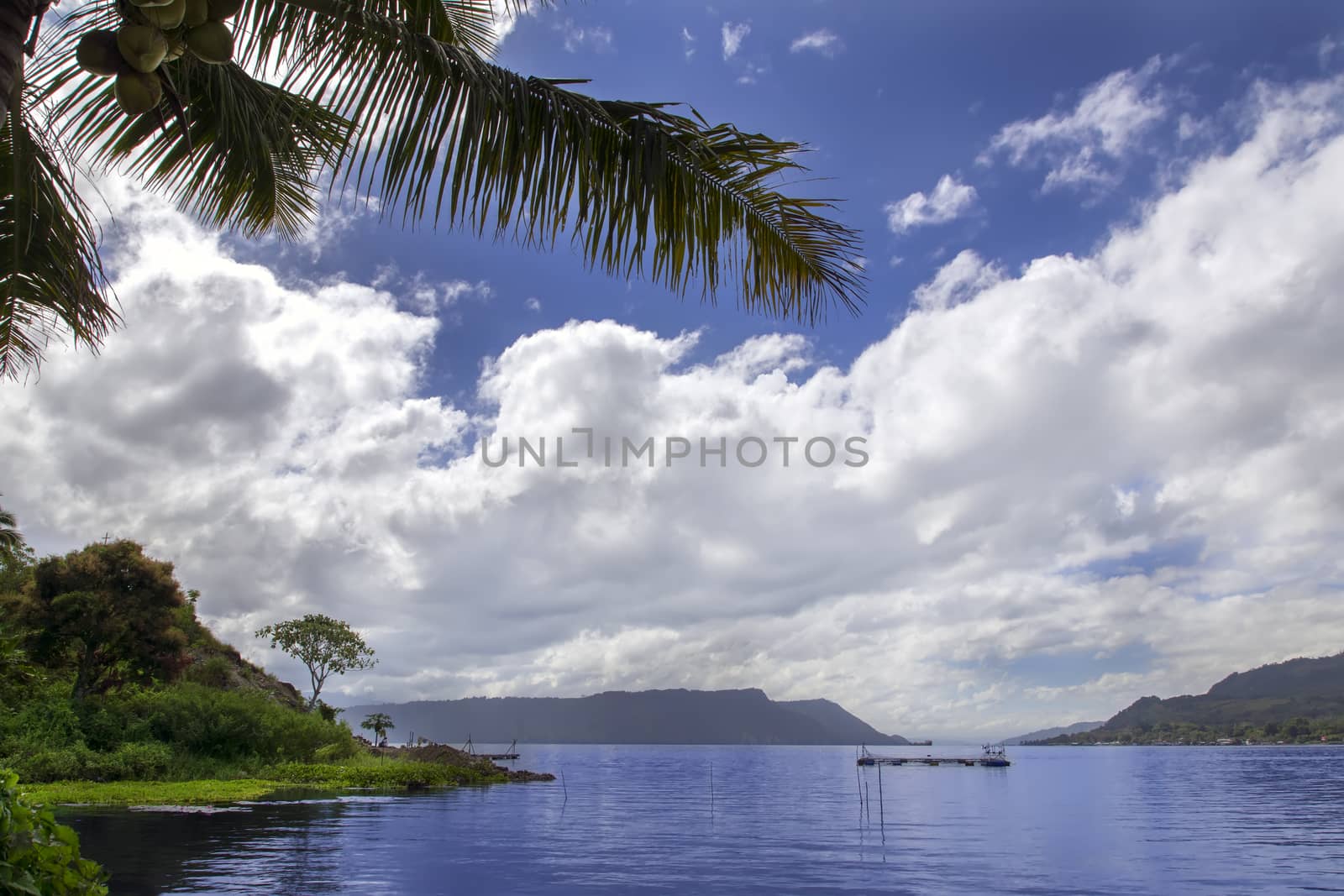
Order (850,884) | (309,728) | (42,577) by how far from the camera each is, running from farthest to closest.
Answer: (309,728) → (42,577) → (850,884)

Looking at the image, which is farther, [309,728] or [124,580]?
[309,728]

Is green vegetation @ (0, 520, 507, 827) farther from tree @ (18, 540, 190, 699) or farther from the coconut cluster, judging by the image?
the coconut cluster

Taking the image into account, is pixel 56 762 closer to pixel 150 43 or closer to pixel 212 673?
pixel 212 673

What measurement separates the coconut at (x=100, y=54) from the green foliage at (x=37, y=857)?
2824 millimetres

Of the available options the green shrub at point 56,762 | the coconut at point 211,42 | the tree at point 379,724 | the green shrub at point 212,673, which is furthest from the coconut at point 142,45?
the tree at point 379,724

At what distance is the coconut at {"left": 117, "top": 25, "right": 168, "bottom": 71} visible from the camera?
261 centimetres

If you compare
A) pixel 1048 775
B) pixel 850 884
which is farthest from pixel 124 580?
pixel 1048 775

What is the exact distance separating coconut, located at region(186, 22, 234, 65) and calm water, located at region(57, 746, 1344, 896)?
15.5 meters

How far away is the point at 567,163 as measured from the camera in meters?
4.60

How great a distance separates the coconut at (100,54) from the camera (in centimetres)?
267

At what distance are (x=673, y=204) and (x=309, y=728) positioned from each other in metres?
42.9

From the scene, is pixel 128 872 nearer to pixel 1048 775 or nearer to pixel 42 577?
pixel 42 577

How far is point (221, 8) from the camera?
2781 millimetres

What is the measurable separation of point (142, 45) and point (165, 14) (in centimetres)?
12
